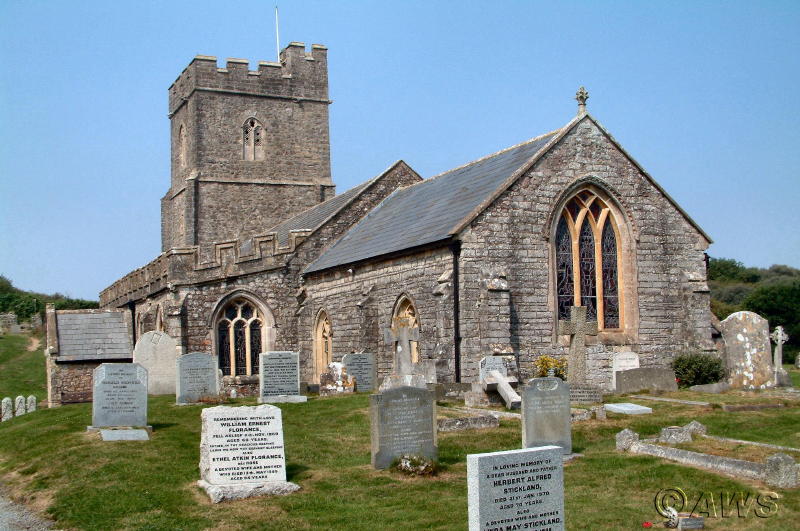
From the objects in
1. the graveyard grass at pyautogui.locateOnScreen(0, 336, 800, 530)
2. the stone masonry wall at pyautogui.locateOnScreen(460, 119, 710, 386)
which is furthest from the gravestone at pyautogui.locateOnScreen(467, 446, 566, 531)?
the stone masonry wall at pyautogui.locateOnScreen(460, 119, 710, 386)

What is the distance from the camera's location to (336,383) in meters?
22.0

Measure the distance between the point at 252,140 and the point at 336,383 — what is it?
20151 mm

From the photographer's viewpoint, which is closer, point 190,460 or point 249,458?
point 249,458

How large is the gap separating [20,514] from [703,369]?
599 inches

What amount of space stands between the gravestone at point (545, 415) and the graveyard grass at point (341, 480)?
475 millimetres

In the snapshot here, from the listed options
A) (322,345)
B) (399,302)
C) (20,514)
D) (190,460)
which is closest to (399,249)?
(399,302)

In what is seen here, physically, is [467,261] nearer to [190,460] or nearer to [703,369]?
[703,369]

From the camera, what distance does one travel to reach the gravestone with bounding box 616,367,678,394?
64.6ft

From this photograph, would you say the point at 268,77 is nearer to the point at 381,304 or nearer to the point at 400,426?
the point at 381,304

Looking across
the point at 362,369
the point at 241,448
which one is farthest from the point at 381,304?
the point at 241,448

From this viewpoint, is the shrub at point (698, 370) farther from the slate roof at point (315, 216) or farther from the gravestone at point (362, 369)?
the slate roof at point (315, 216)

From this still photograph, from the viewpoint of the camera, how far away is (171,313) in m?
26.5

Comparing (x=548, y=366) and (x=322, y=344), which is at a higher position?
(x=322, y=344)

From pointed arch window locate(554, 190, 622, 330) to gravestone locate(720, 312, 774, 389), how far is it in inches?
130
